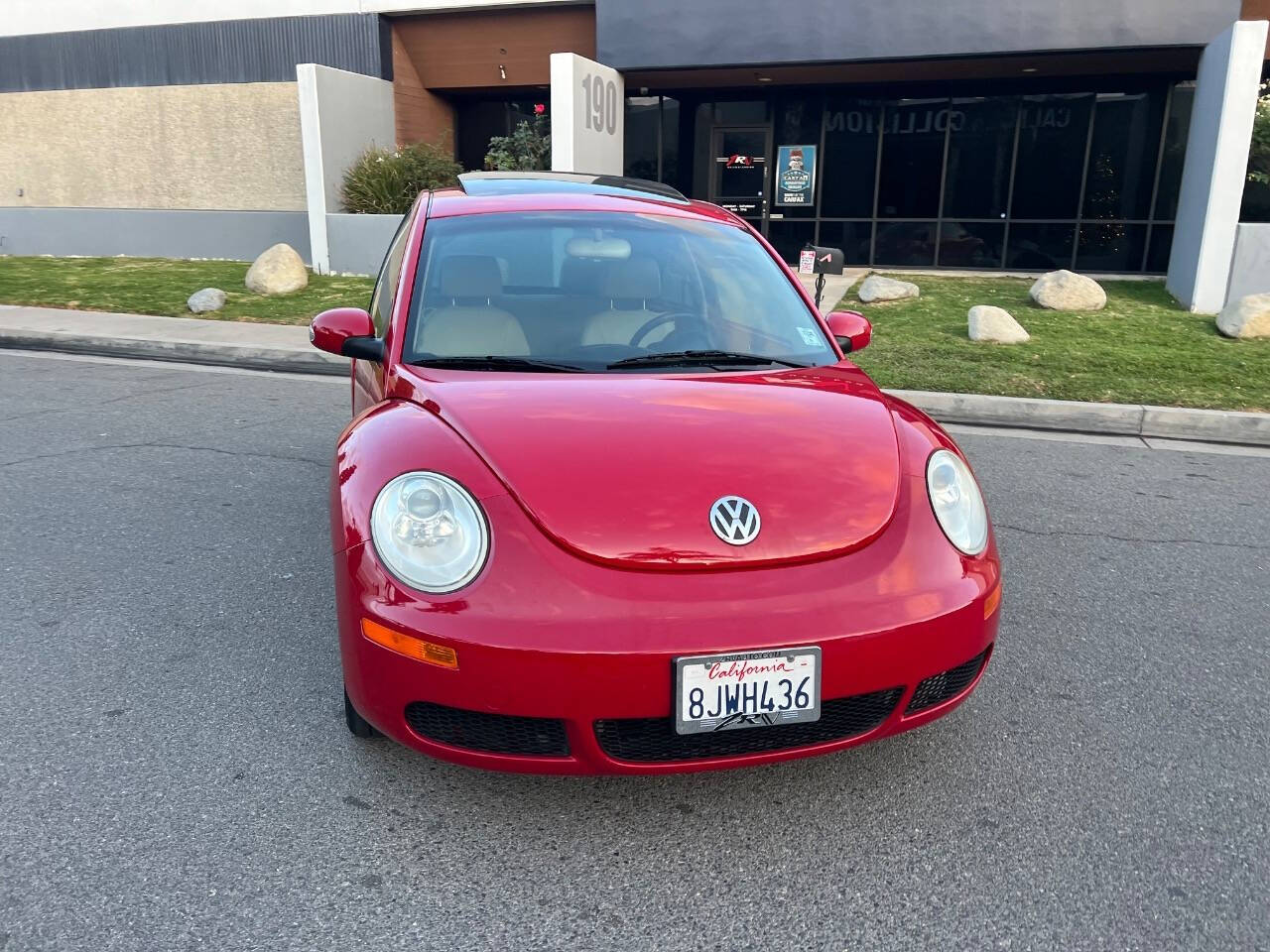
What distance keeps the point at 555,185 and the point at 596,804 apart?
2.60m

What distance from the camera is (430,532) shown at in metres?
2.36

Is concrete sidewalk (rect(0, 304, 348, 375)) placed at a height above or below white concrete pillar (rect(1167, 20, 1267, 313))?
below

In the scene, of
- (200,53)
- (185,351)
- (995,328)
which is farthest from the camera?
(200,53)

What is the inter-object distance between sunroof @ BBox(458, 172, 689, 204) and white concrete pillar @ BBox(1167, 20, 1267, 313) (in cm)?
923

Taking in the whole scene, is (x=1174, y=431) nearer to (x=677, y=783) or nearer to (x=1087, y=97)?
(x=677, y=783)

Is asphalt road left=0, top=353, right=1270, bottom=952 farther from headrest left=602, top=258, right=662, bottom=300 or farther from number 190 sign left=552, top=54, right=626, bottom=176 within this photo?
number 190 sign left=552, top=54, right=626, bottom=176

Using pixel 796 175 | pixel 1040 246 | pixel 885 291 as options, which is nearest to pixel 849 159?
pixel 796 175

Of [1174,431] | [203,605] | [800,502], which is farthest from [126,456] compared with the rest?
[1174,431]

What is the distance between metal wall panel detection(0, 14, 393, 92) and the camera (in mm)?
16422

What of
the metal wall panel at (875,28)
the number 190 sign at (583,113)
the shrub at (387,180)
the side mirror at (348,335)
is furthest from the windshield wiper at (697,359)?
the shrub at (387,180)

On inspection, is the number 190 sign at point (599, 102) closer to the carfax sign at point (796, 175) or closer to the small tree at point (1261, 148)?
the carfax sign at point (796, 175)

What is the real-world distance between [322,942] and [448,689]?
58 cm

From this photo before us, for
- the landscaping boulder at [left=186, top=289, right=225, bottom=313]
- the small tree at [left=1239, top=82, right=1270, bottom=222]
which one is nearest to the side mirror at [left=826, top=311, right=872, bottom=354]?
the landscaping boulder at [left=186, top=289, right=225, bottom=313]

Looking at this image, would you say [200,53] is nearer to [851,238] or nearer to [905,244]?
[851,238]
